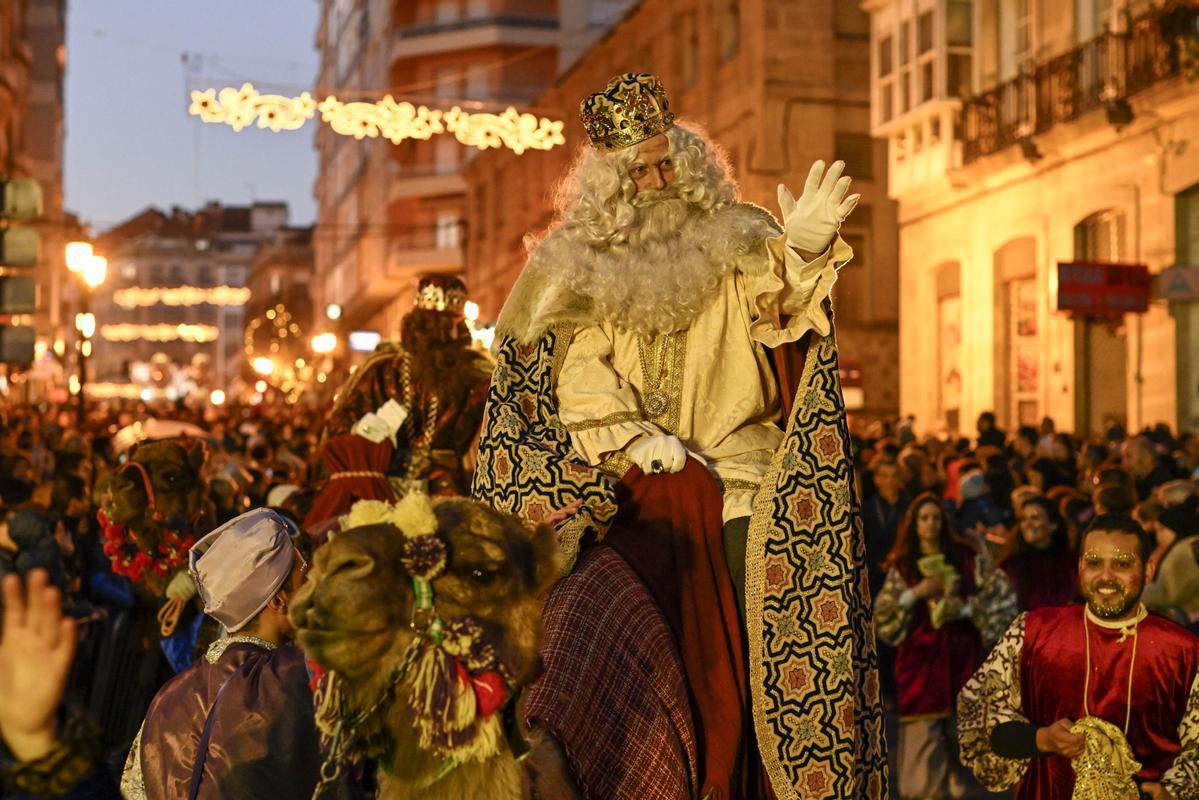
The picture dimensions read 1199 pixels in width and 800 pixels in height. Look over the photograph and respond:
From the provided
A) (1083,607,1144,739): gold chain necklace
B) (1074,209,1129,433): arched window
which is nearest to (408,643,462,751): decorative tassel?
(1083,607,1144,739): gold chain necklace

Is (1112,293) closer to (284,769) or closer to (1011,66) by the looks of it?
(1011,66)

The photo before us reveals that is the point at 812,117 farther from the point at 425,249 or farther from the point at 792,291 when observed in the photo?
the point at 425,249

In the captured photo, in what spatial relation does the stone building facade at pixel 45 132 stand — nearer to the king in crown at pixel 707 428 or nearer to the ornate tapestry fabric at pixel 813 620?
the king in crown at pixel 707 428

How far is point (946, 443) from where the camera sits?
20672mm

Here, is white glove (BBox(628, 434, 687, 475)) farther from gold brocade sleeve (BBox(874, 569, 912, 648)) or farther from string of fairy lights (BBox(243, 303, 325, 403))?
string of fairy lights (BBox(243, 303, 325, 403))

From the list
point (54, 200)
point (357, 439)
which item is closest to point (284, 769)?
point (357, 439)

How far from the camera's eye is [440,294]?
9391mm

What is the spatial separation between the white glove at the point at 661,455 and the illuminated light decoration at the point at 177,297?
163m

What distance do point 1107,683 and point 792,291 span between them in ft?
5.62

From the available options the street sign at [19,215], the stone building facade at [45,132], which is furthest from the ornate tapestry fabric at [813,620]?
the stone building facade at [45,132]

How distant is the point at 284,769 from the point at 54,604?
102 centimetres

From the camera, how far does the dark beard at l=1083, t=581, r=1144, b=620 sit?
613cm

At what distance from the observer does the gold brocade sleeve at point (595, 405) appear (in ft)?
17.9

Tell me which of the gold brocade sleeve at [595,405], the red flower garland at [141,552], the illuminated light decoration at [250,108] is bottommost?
the red flower garland at [141,552]
